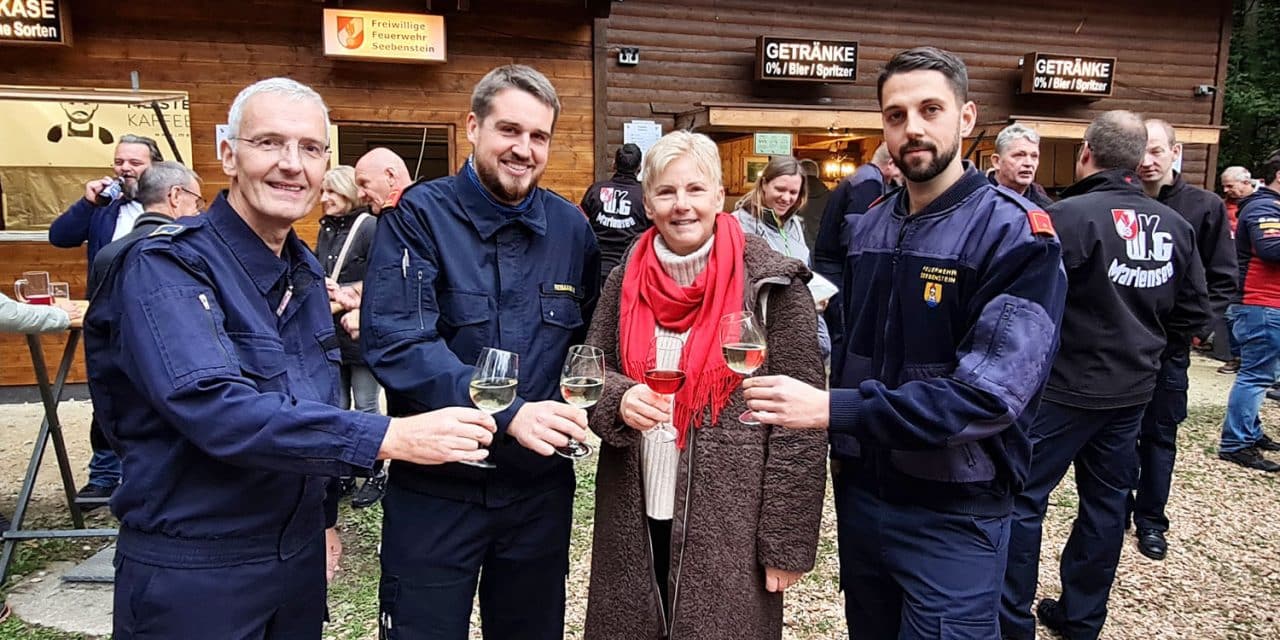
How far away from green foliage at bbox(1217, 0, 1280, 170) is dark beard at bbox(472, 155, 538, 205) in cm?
1800

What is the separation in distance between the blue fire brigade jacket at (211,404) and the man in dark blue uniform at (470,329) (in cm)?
29

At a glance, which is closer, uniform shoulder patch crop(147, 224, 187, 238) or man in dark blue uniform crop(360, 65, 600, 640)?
uniform shoulder patch crop(147, 224, 187, 238)

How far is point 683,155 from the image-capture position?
2166 millimetres

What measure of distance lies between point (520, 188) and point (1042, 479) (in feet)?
8.34

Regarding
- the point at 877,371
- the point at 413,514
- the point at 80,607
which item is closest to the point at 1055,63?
the point at 877,371

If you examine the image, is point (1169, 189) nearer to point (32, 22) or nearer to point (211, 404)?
point (211, 404)

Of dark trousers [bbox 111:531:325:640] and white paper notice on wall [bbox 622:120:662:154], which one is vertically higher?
white paper notice on wall [bbox 622:120:662:154]

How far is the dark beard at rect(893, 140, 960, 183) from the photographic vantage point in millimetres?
2021

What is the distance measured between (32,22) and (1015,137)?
8.03 meters

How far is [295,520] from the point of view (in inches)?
71.3

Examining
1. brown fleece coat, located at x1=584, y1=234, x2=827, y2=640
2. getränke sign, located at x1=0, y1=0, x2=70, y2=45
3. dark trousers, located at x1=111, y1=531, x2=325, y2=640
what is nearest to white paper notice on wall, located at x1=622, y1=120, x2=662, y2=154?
getränke sign, located at x1=0, y1=0, x2=70, y2=45

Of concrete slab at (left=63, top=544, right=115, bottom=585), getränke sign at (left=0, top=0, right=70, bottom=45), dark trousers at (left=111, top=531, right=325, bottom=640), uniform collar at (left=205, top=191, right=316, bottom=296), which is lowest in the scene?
concrete slab at (left=63, top=544, right=115, bottom=585)

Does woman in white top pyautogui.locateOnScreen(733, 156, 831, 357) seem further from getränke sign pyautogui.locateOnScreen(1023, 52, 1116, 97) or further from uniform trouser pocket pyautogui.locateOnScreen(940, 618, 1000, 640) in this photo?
getränke sign pyautogui.locateOnScreen(1023, 52, 1116, 97)

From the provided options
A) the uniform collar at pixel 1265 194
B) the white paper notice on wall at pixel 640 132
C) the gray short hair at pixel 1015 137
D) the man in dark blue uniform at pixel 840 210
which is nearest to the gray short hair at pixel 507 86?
the man in dark blue uniform at pixel 840 210
